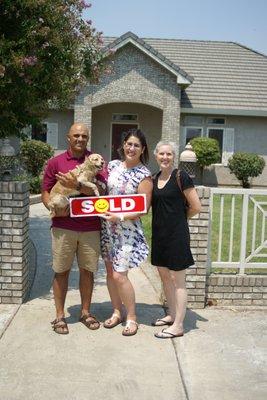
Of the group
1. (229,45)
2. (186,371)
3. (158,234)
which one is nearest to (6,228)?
(158,234)

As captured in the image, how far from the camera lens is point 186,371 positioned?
12.4 feet

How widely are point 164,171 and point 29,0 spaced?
98.2 inches

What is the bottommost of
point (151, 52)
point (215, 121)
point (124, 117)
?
point (215, 121)

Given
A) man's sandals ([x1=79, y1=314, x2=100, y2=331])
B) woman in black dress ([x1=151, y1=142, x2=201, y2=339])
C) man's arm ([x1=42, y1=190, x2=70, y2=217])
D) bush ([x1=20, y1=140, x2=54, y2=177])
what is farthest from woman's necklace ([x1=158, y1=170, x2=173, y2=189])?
bush ([x1=20, y1=140, x2=54, y2=177])

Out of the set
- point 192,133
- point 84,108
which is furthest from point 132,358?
point 192,133

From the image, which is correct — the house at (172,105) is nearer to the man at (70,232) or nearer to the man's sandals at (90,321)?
the man at (70,232)

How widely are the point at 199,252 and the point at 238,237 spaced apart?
408 centimetres

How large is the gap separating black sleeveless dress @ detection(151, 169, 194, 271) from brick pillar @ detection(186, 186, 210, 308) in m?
0.68

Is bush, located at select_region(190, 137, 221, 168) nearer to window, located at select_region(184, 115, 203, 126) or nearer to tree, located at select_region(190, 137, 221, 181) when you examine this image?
tree, located at select_region(190, 137, 221, 181)

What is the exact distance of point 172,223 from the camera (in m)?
4.36

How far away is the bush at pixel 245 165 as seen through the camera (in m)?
18.8

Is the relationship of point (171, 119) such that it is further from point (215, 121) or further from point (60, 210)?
point (60, 210)

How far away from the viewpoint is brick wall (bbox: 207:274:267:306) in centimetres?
537

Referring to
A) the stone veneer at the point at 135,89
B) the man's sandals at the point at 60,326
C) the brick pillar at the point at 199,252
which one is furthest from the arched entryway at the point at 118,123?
the man's sandals at the point at 60,326
